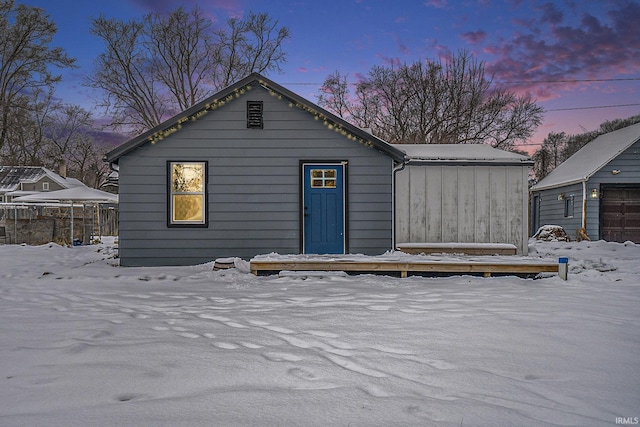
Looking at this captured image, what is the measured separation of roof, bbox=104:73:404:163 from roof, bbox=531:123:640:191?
36.1ft

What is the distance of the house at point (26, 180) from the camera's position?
101 ft

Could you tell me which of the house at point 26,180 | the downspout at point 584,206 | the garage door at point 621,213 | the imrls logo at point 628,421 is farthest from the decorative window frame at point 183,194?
the house at point 26,180

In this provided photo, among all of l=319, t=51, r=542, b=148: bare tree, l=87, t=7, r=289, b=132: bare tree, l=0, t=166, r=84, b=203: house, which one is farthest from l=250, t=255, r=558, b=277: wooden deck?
l=0, t=166, r=84, b=203: house

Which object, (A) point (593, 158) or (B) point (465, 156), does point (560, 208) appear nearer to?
(A) point (593, 158)

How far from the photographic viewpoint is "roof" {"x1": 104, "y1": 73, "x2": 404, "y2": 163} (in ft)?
27.7

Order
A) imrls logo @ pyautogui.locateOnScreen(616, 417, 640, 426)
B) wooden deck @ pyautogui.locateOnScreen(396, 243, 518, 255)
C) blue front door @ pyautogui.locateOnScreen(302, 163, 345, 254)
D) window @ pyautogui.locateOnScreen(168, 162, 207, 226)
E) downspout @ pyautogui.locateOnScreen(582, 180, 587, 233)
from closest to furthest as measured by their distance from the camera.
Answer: imrls logo @ pyautogui.locateOnScreen(616, 417, 640, 426)
window @ pyautogui.locateOnScreen(168, 162, 207, 226)
blue front door @ pyautogui.locateOnScreen(302, 163, 345, 254)
wooden deck @ pyautogui.locateOnScreen(396, 243, 518, 255)
downspout @ pyautogui.locateOnScreen(582, 180, 587, 233)

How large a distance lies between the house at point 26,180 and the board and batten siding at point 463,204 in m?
30.3

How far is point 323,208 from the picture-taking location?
28.9ft

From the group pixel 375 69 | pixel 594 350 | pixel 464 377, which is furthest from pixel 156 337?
pixel 375 69

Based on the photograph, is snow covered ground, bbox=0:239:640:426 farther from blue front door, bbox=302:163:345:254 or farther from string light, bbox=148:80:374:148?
string light, bbox=148:80:374:148

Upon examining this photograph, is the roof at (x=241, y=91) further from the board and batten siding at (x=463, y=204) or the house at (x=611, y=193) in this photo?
the house at (x=611, y=193)

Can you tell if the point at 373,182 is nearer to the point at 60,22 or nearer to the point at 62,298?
the point at 62,298

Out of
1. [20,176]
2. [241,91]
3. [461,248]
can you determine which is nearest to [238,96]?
[241,91]

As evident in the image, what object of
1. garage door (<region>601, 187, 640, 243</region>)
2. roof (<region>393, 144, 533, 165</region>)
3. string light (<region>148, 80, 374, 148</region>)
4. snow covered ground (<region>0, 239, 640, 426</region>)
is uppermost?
string light (<region>148, 80, 374, 148</region>)
